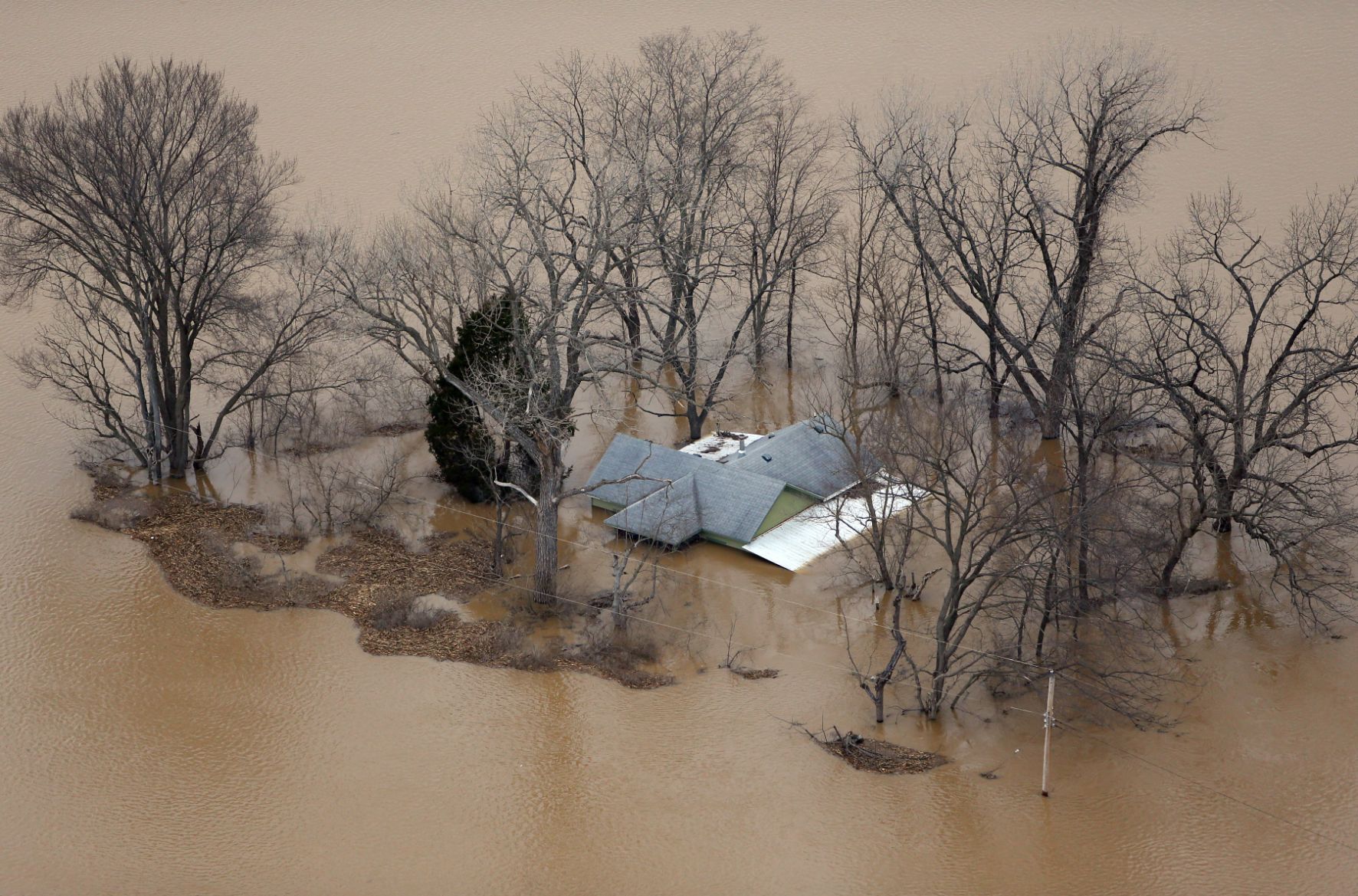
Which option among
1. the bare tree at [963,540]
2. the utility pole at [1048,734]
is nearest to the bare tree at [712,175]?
the bare tree at [963,540]

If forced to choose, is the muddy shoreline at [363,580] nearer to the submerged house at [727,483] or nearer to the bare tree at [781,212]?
the submerged house at [727,483]

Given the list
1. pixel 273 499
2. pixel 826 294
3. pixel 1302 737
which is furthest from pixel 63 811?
pixel 826 294

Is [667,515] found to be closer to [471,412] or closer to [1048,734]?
[471,412]

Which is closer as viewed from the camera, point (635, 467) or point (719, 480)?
point (719, 480)

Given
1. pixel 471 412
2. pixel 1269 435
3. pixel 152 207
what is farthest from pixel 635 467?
pixel 1269 435

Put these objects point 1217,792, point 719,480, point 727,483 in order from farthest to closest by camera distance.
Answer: point 719,480 < point 727,483 < point 1217,792

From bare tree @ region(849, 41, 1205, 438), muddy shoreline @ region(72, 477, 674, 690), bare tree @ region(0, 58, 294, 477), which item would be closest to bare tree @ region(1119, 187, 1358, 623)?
bare tree @ region(849, 41, 1205, 438)
